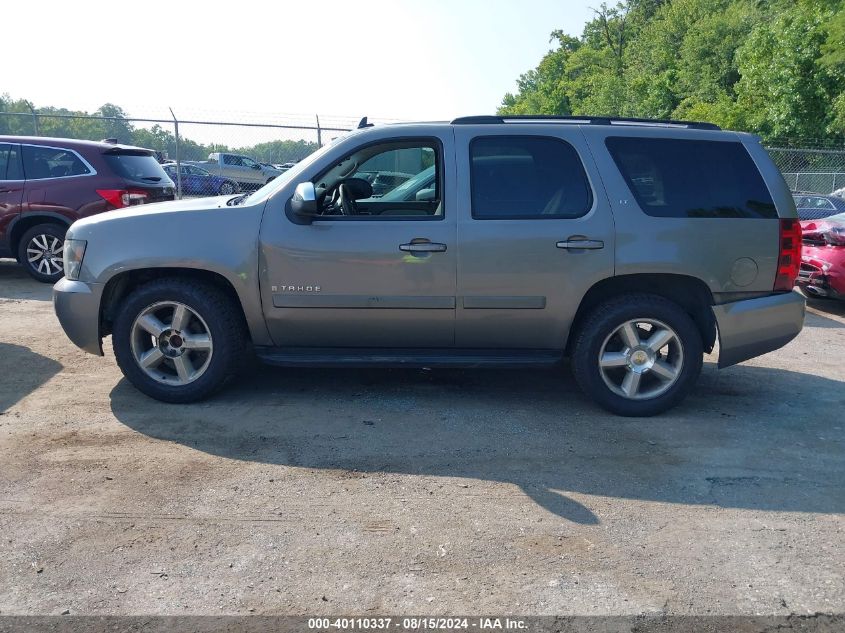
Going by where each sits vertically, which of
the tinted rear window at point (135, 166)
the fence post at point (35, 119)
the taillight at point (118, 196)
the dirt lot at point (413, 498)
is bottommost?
the dirt lot at point (413, 498)

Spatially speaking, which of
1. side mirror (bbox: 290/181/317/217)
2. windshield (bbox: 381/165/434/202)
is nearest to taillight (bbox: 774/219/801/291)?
windshield (bbox: 381/165/434/202)

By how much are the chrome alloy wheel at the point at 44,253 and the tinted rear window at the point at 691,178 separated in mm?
7558

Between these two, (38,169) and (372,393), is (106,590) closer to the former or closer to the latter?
(372,393)

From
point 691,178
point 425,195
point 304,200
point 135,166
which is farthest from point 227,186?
point 691,178

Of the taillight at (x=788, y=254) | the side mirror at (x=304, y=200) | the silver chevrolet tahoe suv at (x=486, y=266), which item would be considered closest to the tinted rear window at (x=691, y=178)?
the silver chevrolet tahoe suv at (x=486, y=266)

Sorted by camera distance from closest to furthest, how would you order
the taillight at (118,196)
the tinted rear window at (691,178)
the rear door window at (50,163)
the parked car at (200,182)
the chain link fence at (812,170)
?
1. the tinted rear window at (691,178)
2. the taillight at (118,196)
3. the rear door window at (50,163)
4. the parked car at (200,182)
5. the chain link fence at (812,170)

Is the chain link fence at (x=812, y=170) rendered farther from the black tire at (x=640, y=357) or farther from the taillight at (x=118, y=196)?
the black tire at (x=640, y=357)

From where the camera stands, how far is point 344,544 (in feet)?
11.0

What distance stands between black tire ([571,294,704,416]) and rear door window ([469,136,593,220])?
2.27 feet

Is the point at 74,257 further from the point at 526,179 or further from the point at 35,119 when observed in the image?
the point at 35,119

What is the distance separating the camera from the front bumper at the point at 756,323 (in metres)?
4.92

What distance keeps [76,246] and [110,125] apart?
527 inches

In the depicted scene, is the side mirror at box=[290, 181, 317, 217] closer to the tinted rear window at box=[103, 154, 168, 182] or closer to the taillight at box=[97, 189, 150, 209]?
the taillight at box=[97, 189, 150, 209]

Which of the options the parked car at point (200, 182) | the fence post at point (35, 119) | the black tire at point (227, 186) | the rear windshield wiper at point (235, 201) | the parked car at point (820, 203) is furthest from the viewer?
the black tire at point (227, 186)
